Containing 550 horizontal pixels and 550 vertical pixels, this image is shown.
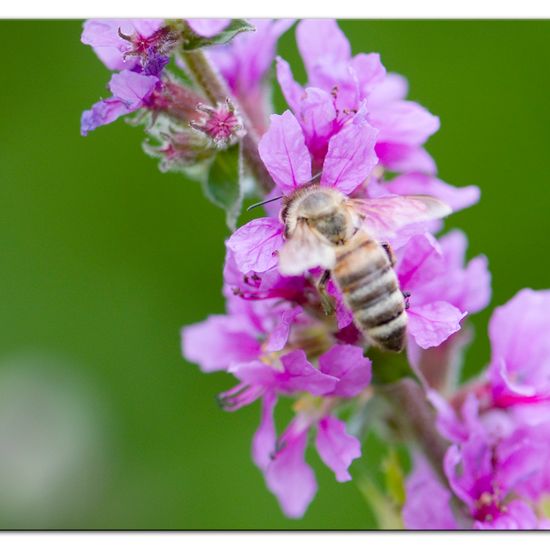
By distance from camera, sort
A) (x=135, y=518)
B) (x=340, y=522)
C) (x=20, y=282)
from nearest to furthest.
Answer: (x=340, y=522), (x=135, y=518), (x=20, y=282)

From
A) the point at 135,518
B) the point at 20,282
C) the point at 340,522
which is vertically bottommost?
the point at 340,522

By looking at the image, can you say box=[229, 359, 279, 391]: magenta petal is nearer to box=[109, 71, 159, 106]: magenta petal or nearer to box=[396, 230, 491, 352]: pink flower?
box=[396, 230, 491, 352]: pink flower

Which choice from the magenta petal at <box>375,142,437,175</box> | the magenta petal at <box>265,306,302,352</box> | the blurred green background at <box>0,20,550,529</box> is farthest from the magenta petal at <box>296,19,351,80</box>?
the blurred green background at <box>0,20,550,529</box>

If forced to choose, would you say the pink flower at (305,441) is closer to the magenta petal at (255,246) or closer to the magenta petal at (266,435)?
the magenta petal at (266,435)

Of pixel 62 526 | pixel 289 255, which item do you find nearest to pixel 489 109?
pixel 62 526

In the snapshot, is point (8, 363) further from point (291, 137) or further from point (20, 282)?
point (291, 137)

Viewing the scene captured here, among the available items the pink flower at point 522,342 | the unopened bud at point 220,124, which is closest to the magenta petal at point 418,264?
the pink flower at point 522,342

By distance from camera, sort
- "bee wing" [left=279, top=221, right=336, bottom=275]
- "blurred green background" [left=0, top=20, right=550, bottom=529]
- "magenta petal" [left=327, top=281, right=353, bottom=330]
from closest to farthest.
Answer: "bee wing" [left=279, top=221, right=336, bottom=275] → "magenta petal" [left=327, top=281, right=353, bottom=330] → "blurred green background" [left=0, top=20, right=550, bottom=529]
